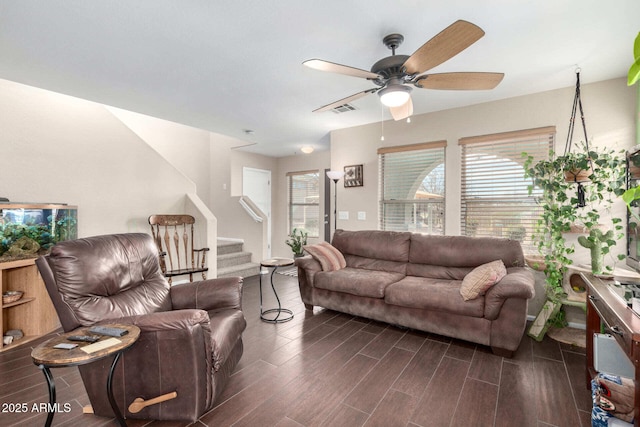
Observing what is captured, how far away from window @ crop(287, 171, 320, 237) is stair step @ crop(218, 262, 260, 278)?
160cm

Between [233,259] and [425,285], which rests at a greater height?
[425,285]

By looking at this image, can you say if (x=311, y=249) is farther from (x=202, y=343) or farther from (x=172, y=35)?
(x=172, y=35)

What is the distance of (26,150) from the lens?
3162 mm

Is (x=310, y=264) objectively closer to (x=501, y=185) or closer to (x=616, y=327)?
(x=501, y=185)

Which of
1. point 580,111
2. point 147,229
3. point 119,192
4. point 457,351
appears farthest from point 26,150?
point 580,111

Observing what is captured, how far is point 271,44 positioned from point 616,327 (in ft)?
9.09

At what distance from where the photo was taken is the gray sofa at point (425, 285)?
98.2 inches

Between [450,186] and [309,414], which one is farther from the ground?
[450,186]

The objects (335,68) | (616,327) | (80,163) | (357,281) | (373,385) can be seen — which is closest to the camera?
(616,327)

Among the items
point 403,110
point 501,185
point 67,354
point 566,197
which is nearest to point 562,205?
point 566,197

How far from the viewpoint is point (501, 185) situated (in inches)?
141

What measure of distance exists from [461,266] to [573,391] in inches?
54.3

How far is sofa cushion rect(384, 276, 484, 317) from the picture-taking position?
102 inches

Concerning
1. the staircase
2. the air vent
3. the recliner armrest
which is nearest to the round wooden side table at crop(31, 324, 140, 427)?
the recliner armrest
